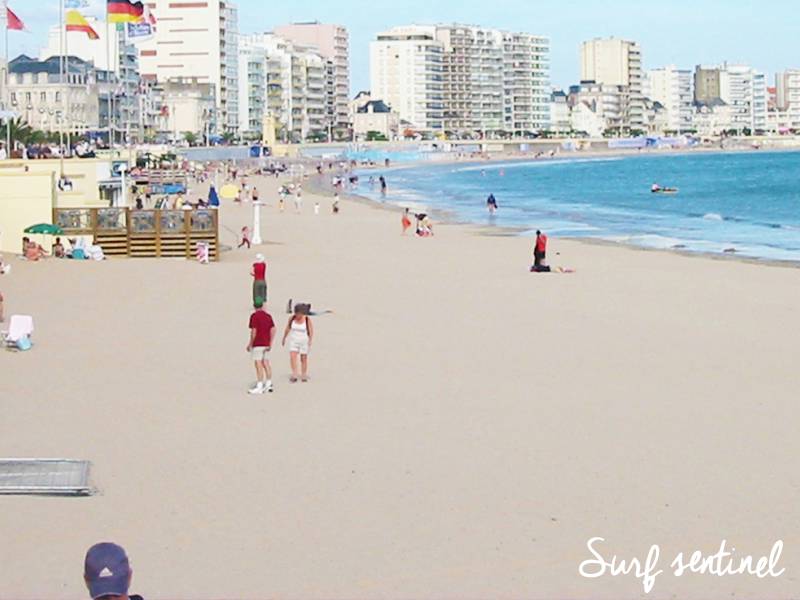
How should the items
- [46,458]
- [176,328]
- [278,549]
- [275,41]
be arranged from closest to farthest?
[278,549] → [46,458] → [176,328] → [275,41]

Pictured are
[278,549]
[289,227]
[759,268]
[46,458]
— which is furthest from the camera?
[289,227]

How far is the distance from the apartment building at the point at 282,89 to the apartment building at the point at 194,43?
7581 millimetres

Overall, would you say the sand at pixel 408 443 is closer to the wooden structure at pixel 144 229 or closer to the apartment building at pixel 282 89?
the wooden structure at pixel 144 229

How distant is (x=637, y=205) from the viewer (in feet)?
198

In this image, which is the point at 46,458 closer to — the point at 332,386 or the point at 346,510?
the point at 346,510

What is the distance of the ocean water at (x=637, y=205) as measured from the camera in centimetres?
3856

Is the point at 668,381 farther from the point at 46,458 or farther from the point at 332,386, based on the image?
the point at 46,458

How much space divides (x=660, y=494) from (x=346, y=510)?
1930 millimetres

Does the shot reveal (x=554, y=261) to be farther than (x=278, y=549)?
Answer: Yes

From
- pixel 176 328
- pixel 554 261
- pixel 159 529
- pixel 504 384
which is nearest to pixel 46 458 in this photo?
pixel 159 529

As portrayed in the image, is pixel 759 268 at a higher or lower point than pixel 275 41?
lower

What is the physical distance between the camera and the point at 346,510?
8.87 m

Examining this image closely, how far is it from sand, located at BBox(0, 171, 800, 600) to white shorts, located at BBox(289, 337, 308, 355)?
0.31 m

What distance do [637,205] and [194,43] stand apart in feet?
347
